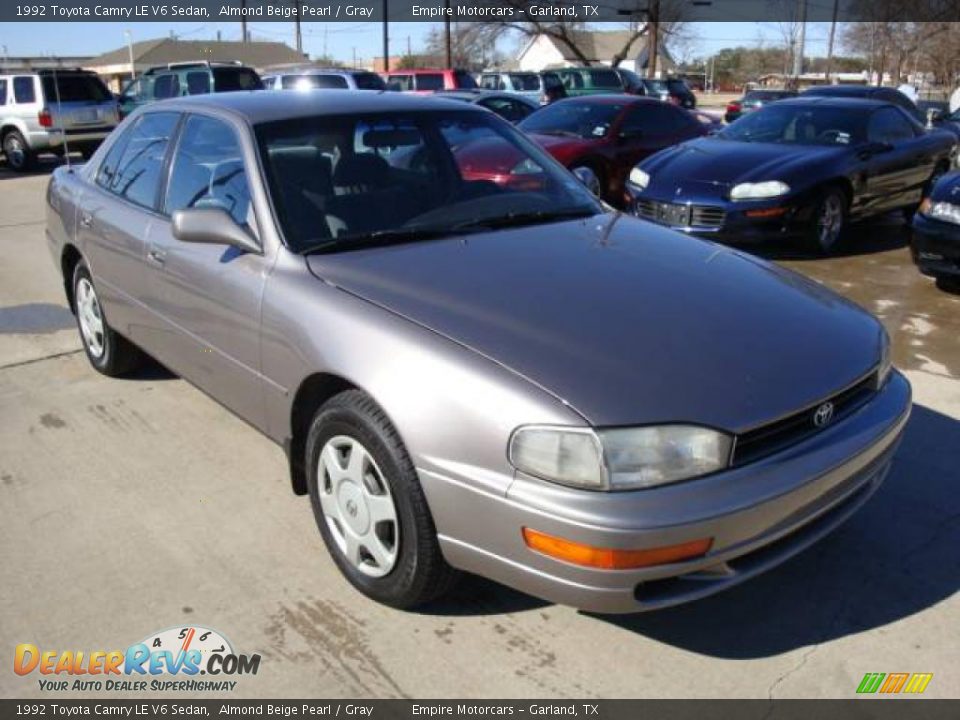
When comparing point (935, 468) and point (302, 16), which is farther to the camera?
point (302, 16)

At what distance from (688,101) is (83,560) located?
30711 millimetres

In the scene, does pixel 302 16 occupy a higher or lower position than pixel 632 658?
higher

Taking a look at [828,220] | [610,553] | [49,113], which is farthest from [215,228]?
[49,113]

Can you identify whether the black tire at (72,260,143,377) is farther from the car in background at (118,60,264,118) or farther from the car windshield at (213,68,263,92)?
the car windshield at (213,68,263,92)

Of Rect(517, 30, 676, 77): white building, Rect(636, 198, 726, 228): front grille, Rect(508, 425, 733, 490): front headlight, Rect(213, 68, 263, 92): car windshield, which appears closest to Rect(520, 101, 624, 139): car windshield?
Rect(636, 198, 726, 228): front grille

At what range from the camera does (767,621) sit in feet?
8.94

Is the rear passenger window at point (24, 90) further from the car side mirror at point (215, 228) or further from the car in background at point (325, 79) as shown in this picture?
the car side mirror at point (215, 228)

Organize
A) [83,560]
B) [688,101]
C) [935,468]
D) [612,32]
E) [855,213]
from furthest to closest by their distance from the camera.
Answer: [612,32]
[688,101]
[855,213]
[935,468]
[83,560]

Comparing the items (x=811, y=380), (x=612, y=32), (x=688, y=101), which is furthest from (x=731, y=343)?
(x=612, y=32)

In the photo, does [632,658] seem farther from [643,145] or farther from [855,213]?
[643,145]

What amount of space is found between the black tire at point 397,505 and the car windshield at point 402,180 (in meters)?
0.69

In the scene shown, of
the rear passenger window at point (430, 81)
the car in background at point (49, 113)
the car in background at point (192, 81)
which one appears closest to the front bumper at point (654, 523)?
the car in background at point (49, 113)

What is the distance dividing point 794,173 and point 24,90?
1469cm

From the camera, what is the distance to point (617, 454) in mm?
2186
